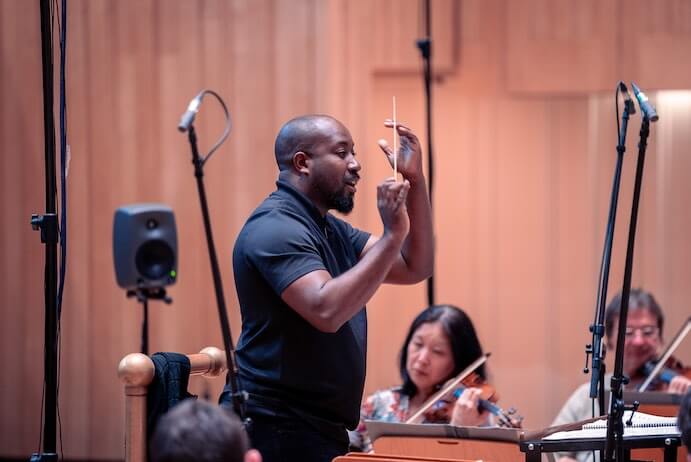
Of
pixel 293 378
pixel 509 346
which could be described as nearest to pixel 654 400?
pixel 293 378

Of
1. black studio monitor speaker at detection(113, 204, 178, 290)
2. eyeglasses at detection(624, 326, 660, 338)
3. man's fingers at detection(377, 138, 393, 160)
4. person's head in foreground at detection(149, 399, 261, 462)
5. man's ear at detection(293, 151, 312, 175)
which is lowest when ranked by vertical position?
eyeglasses at detection(624, 326, 660, 338)

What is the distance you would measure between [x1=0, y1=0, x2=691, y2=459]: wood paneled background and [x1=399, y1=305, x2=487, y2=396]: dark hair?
1754 millimetres

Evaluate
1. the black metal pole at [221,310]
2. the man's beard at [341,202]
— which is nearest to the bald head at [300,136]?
the man's beard at [341,202]

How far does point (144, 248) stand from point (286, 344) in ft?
7.08

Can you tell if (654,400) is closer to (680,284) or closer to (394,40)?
(680,284)

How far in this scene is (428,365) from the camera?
3.51 metres

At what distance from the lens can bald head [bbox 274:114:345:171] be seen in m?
2.62

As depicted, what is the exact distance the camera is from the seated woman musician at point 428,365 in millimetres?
3506

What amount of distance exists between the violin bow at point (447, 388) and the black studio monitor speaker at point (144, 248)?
1.52 m

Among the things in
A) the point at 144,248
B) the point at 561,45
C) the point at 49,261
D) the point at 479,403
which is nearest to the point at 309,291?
the point at 49,261

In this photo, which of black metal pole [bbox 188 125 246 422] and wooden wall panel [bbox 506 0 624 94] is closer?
black metal pole [bbox 188 125 246 422]

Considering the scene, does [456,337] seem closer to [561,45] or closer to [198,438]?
[198,438]

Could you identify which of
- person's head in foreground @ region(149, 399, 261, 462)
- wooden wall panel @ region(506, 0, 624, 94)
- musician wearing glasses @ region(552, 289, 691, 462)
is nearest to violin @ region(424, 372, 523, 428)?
musician wearing glasses @ region(552, 289, 691, 462)

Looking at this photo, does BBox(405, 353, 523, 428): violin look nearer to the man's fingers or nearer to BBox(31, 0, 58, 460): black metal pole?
the man's fingers
